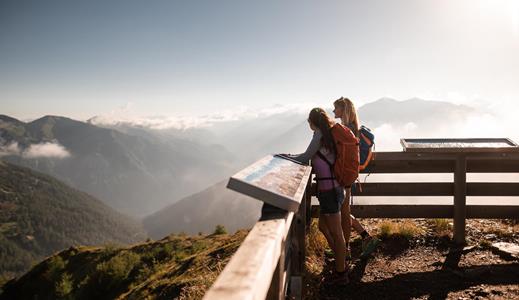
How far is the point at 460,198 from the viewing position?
758cm

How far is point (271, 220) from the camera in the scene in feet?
9.21

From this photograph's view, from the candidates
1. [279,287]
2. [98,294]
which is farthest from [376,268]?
[98,294]

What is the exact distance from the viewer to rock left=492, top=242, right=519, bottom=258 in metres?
6.68

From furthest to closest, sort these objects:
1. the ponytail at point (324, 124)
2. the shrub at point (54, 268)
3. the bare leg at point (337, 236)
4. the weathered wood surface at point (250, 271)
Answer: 1. the shrub at point (54, 268)
2. the bare leg at point (337, 236)
3. the ponytail at point (324, 124)
4. the weathered wood surface at point (250, 271)

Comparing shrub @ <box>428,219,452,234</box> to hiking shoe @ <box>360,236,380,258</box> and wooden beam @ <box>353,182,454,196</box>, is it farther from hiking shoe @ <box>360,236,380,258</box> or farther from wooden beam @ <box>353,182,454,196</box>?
hiking shoe @ <box>360,236,380,258</box>

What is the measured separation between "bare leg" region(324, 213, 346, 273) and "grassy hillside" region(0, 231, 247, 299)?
2.51m

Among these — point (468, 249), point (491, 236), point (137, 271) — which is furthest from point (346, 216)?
point (137, 271)

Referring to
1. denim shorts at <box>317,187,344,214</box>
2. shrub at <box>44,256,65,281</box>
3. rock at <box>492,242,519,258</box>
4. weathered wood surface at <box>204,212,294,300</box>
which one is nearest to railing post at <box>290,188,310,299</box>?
denim shorts at <box>317,187,344,214</box>

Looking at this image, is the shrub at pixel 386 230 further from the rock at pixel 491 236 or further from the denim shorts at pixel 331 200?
the denim shorts at pixel 331 200

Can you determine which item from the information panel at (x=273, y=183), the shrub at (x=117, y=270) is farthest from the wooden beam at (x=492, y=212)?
the shrub at (x=117, y=270)

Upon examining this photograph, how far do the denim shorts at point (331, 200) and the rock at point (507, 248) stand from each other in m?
4.20

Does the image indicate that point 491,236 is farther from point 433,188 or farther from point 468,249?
point 433,188

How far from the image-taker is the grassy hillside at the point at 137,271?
8344mm

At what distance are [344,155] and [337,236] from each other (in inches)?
48.0
